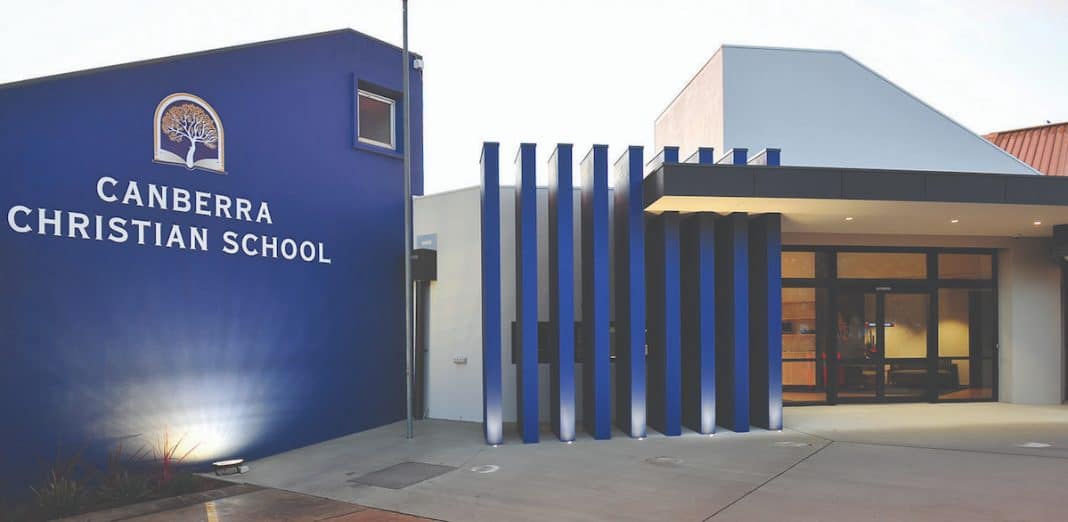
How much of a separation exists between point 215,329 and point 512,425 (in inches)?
199

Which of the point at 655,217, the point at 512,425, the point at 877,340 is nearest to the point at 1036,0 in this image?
the point at 877,340

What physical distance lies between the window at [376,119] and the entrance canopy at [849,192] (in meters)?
4.84

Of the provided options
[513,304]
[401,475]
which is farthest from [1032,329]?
[401,475]

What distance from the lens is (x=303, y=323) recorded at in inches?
415

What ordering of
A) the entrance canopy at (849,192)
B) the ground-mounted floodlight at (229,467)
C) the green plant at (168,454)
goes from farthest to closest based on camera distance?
1. the entrance canopy at (849,192)
2. the ground-mounted floodlight at (229,467)
3. the green plant at (168,454)

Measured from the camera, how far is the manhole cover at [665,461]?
859 cm

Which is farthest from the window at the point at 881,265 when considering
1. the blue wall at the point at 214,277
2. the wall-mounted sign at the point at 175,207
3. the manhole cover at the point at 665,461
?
the wall-mounted sign at the point at 175,207

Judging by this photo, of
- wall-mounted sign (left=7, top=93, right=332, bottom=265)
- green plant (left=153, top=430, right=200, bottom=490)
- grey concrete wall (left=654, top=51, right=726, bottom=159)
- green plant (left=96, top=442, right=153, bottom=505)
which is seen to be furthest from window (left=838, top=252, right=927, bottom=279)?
green plant (left=96, top=442, right=153, bottom=505)

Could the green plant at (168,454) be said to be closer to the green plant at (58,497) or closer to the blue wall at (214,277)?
the blue wall at (214,277)

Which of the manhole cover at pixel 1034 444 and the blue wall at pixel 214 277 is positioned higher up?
the blue wall at pixel 214 277

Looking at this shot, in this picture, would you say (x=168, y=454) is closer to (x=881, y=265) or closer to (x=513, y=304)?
(x=513, y=304)

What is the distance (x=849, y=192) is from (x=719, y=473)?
4.19 meters

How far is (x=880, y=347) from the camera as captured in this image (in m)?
13.6

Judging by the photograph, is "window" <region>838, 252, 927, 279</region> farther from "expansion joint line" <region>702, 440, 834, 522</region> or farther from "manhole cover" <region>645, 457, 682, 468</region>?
"manhole cover" <region>645, 457, 682, 468</region>
